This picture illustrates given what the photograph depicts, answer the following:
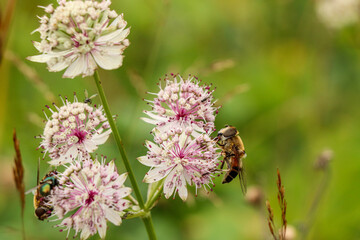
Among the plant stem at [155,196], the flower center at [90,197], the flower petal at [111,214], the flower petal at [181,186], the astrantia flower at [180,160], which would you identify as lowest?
the flower petal at [111,214]

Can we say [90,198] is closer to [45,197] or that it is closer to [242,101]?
[45,197]

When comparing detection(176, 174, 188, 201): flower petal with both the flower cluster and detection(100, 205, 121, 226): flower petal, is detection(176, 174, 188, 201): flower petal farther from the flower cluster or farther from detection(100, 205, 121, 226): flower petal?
detection(100, 205, 121, 226): flower petal

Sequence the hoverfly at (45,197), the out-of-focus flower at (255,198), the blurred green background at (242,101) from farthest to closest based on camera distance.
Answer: the blurred green background at (242,101) < the out-of-focus flower at (255,198) < the hoverfly at (45,197)

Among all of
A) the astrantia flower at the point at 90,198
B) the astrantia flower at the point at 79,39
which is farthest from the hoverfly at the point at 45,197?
the astrantia flower at the point at 79,39

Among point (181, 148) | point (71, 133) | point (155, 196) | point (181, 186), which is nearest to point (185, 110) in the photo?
point (181, 148)

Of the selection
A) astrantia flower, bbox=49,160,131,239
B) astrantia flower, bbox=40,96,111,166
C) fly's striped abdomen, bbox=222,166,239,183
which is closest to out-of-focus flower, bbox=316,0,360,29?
fly's striped abdomen, bbox=222,166,239,183

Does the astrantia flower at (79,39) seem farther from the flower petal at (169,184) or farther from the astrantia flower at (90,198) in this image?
the flower petal at (169,184)
